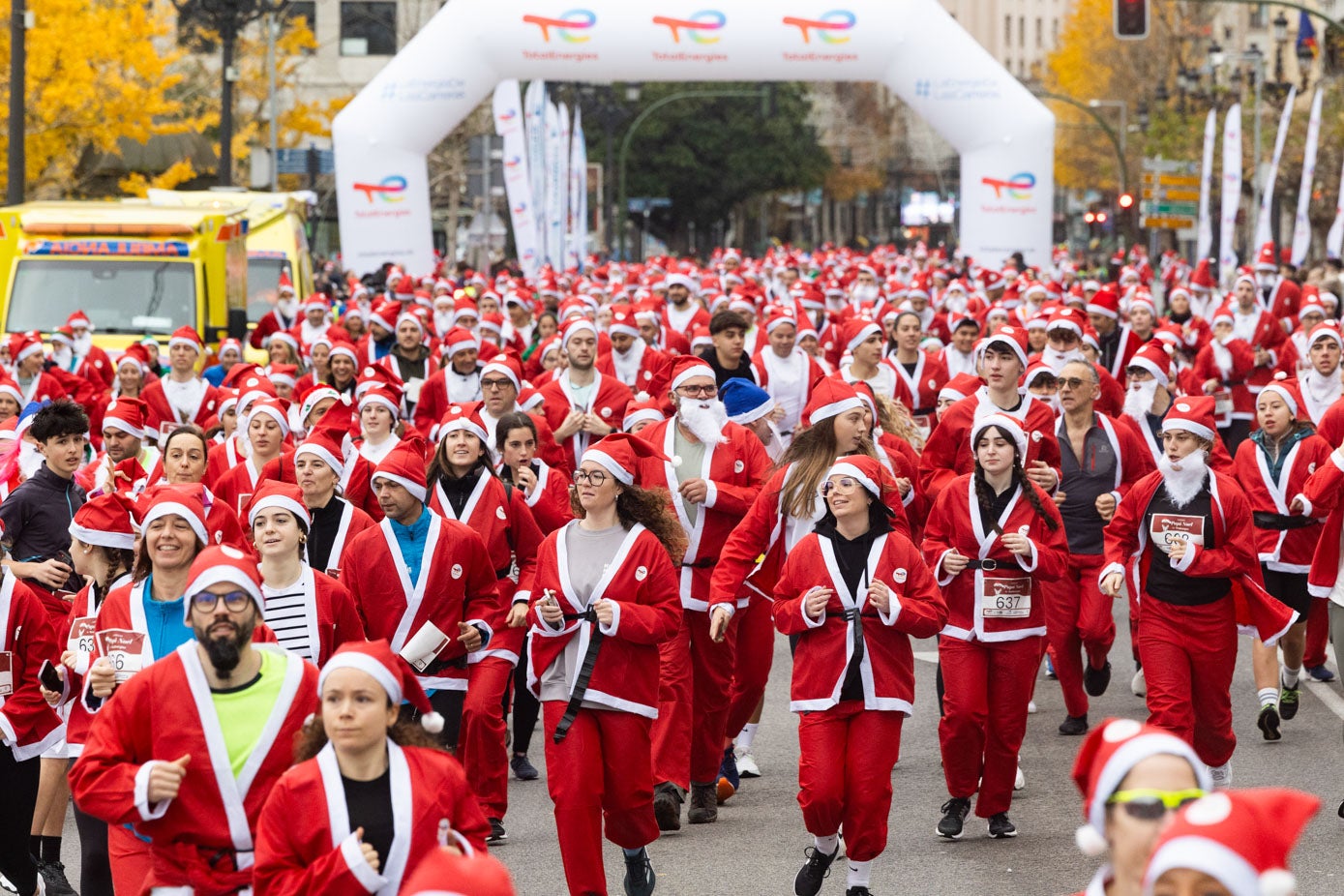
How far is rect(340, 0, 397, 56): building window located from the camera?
Result: 73250mm

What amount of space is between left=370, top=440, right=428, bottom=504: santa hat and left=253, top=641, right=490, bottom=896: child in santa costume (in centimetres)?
281

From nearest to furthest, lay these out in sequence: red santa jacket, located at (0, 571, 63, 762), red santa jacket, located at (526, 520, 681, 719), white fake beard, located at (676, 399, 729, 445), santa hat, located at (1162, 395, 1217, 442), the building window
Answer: red santa jacket, located at (0, 571, 63, 762) → red santa jacket, located at (526, 520, 681, 719) → santa hat, located at (1162, 395, 1217, 442) → white fake beard, located at (676, 399, 729, 445) → the building window

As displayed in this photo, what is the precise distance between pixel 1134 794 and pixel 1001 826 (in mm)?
4949

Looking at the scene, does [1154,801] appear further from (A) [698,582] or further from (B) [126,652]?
(A) [698,582]

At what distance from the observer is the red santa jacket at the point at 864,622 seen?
7.26m

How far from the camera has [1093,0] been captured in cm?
7025

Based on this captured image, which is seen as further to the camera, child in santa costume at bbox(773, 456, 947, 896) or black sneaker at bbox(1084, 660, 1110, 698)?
black sneaker at bbox(1084, 660, 1110, 698)

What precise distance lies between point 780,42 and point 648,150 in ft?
164

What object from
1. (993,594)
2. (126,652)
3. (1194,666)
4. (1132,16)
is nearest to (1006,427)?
(993,594)

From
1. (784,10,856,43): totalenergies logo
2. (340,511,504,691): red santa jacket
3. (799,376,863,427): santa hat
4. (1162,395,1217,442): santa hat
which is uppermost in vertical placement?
(784,10,856,43): totalenergies logo

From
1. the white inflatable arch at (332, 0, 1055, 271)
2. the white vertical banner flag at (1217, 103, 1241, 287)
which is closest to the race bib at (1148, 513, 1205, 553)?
the white inflatable arch at (332, 0, 1055, 271)

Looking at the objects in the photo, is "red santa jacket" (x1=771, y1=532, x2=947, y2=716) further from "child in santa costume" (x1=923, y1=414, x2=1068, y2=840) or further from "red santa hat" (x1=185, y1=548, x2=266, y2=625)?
"red santa hat" (x1=185, y1=548, x2=266, y2=625)

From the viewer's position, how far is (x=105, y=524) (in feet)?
23.5

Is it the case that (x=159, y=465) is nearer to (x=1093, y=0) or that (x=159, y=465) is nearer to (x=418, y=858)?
(x=418, y=858)
